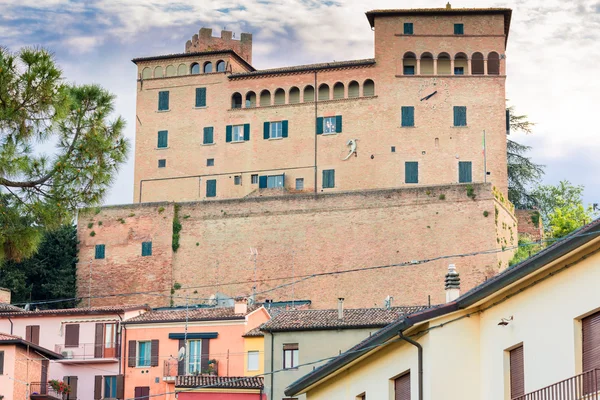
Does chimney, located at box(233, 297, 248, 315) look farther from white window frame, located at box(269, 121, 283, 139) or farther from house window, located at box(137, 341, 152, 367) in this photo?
white window frame, located at box(269, 121, 283, 139)

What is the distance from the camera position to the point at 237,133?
67812 millimetres

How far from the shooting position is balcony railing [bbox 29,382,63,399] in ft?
151

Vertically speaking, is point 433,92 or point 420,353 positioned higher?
point 433,92

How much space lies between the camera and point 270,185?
6612 centimetres

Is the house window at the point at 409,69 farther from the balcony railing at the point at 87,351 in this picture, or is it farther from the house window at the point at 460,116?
the balcony railing at the point at 87,351

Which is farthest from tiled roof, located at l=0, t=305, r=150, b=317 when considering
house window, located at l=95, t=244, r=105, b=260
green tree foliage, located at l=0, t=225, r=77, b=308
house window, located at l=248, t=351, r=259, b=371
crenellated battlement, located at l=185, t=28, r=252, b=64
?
crenellated battlement, located at l=185, t=28, r=252, b=64

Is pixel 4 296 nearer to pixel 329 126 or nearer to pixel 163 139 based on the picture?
pixel 163 139

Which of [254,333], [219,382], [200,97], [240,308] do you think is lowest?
[219,382]

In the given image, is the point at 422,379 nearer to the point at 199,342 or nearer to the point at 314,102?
the point at 199,342

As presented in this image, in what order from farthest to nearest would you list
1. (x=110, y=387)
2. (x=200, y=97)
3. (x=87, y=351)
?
1. (x=200, y=97)
2. (x=87, y=351)
3. (x=110, y=387)

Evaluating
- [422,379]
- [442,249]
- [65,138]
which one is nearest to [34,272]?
[442,249]

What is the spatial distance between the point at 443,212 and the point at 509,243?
4.13 m

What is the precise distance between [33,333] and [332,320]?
17.7 metres

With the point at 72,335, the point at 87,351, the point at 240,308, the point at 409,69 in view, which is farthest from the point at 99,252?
the point at 240,308
